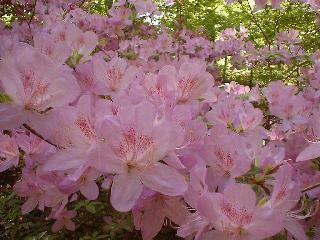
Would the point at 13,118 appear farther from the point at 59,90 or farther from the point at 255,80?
the point at 255,80

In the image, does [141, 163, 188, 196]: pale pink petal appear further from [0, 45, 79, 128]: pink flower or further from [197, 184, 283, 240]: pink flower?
[0, 45, 79, 128]: pink flower

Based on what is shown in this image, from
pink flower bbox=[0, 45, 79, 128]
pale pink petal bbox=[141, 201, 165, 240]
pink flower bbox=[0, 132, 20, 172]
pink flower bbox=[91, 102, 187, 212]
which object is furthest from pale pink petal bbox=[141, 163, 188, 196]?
pink flower bbox=[0, 132, 20, 172]

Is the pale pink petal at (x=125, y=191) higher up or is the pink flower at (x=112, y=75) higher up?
the pink flower at (x=112, y=75)

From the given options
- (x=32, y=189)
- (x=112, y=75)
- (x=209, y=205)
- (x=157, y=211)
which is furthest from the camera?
(x=32, y=189)

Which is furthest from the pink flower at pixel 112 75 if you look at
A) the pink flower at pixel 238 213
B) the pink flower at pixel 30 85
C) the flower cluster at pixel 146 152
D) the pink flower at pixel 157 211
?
the pink flower at pixel 238 213

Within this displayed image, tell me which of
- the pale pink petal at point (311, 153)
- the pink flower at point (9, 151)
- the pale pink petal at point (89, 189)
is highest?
the pale pink petal at point (311, 153)

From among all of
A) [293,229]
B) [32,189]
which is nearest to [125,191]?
[293,229]

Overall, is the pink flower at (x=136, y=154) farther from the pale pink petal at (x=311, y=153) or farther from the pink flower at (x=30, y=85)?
the pale pink petal at (x=311, y=153)

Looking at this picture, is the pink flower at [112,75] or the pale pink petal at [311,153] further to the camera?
the pink flower at [112,75]

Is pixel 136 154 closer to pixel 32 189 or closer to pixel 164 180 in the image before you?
pixel 164 180

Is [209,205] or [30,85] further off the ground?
[30,85]

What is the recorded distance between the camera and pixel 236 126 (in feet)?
5.41

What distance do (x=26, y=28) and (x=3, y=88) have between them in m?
3.33

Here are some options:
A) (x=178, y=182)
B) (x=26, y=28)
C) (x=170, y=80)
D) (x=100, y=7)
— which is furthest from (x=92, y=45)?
(x=100, y=7)
